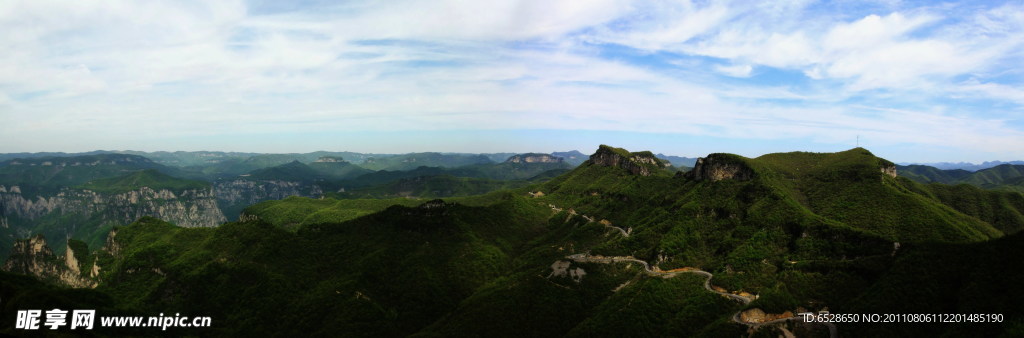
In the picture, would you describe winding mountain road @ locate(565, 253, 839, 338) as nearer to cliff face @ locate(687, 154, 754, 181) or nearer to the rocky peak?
cliff face @ locate(687, 154, 754, 181)

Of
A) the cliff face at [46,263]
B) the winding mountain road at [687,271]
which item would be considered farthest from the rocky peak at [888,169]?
the cliff face at [46,263]

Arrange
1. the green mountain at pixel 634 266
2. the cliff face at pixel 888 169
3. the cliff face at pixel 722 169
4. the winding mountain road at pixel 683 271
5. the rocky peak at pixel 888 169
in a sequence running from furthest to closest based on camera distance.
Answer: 1. the cliff face at pixel 888 169
2. the rocky peak at pixel 888 169
3. the cliff face at pixel 722 169
4. the green mountain at pixel 634 266
5. the winding mountain road at pixel 683 271

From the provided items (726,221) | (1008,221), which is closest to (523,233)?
(726,221)

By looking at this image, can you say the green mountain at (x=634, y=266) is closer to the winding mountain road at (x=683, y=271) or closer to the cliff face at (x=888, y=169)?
the winding mountain road at (x=683, y=271)

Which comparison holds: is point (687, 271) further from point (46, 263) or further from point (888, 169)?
point (46, 263)

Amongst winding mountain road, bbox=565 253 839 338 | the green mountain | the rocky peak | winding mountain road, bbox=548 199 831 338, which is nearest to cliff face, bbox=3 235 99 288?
the green mountain

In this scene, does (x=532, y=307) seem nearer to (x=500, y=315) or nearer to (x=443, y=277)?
(x=500, y=315)

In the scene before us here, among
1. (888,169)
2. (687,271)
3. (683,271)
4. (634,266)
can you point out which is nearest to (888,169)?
(888,169)
